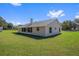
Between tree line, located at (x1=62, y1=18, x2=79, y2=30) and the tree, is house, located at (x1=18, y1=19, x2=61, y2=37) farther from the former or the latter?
the tree

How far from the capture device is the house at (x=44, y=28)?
402 inches

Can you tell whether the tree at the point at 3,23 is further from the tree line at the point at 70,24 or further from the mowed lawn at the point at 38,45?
the tree line at the point at 70,24

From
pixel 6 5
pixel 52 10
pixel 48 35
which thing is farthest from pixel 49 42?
pixel 6 5

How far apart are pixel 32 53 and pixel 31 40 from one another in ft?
2.65

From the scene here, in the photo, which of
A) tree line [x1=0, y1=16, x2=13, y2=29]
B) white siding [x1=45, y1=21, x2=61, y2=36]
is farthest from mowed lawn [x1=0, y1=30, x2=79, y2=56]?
white siding [x1=45, y1=21, x2=61, y2=36]

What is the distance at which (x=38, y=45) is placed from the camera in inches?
381

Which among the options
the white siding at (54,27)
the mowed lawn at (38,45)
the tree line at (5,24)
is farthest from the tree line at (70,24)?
the tree line at (5,24)

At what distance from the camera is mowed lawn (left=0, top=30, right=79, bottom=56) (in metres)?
9.31

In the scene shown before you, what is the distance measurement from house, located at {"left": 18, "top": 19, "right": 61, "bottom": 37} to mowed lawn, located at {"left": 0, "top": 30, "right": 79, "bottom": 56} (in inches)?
17.1

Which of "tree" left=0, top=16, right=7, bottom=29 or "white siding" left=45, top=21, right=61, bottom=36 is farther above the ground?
"tree" left=0, top=16, right=7, bottom=29

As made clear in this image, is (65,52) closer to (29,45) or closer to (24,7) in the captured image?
(29,45)

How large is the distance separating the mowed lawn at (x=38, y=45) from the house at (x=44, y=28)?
434 millimetres

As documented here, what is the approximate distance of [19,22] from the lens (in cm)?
1007

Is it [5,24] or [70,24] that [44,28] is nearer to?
[70,24]
